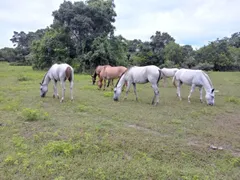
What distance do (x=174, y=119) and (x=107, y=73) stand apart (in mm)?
6438

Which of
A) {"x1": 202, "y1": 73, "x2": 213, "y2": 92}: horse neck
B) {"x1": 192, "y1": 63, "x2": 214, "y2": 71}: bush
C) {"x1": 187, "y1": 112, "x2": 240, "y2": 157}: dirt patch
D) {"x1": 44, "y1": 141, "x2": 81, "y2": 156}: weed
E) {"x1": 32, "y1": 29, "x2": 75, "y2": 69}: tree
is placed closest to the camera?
{"x1": 44, "y1": 141, "x2": 81, "y2": 156}: weed

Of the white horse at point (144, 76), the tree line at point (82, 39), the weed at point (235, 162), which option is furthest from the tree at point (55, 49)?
the weed at point (235, 162)

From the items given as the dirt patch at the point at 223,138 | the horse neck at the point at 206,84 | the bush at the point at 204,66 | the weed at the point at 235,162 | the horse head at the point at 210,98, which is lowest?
the weed at the point at 235,162

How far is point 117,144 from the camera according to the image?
4.35 metres

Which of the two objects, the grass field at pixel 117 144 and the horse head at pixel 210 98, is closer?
the grass field at pixel 117 144

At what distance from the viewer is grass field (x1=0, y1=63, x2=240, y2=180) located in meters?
3.40

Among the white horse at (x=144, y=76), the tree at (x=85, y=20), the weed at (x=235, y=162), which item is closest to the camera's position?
the weed at (x=235, y=162)

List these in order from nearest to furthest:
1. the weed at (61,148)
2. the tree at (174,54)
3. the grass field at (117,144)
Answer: the grass field at (117,144) → the weed at (61,148) → the tree at (174,54)

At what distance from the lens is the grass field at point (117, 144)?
3398 mm

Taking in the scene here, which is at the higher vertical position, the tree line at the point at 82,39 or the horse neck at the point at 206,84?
the tree line at the point at 82,39

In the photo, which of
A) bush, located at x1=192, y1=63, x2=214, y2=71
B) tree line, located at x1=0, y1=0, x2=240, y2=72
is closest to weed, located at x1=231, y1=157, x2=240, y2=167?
tree line, located at x1=0, y1=0, x2=240, y2=72

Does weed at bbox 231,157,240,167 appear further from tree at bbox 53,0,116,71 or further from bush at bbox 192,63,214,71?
bush at bbox 192,63,214,71

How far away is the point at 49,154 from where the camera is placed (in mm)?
3869

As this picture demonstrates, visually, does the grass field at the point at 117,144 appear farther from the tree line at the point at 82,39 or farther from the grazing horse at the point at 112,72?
the tree line at the point at 82,39
